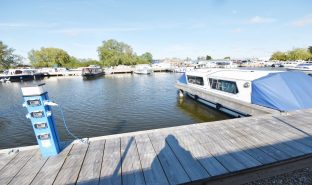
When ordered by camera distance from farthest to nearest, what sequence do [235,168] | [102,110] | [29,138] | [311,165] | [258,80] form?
1. [102,110]
2. [29,138]
3. [258,80]
4. [311,165]
5. [235,168]

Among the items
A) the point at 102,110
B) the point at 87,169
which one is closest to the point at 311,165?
the point at 87,169

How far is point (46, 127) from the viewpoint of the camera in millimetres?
4625

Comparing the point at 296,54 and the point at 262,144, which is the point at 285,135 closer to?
the point at 262,144

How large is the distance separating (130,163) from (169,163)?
94 cm

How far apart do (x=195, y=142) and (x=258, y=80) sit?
705 centimetres

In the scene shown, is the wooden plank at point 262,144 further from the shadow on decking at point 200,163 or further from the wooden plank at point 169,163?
the wooden plank at point 169,163

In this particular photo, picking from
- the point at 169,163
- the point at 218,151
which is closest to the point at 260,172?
the point at 218,151

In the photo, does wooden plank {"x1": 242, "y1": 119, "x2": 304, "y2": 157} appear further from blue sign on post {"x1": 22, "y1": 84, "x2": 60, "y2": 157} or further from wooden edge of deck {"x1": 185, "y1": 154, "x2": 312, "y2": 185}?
blue sign on post {"x1": 22, "y1": 84, "x2": 60, "y2": 157}

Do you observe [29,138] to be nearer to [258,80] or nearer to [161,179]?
[161,179]

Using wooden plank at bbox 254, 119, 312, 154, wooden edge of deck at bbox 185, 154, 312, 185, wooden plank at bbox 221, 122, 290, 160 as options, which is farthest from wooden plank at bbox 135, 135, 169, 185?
wooden plank at bbox 254, 119, 312, 154

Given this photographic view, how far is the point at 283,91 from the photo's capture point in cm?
938

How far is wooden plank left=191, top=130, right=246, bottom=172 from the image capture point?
13.2 feet

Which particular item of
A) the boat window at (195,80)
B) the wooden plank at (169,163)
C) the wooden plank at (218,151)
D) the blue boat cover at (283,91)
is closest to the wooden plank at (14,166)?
the wooden plank at (169,163)

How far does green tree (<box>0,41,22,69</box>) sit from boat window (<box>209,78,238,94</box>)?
279 feet
